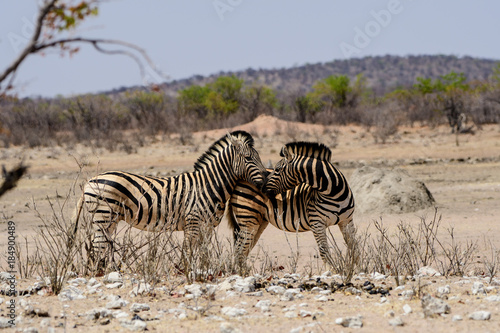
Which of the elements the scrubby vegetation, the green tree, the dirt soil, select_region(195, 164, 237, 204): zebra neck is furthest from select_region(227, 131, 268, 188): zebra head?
the green tree

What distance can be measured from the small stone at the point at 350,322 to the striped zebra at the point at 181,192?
8.29 ft

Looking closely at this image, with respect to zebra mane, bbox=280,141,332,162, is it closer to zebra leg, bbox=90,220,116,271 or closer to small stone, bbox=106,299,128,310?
zebra leg, bbox=90,220,116,271

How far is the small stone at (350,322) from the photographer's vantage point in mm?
4207

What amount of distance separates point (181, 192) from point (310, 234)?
366cm

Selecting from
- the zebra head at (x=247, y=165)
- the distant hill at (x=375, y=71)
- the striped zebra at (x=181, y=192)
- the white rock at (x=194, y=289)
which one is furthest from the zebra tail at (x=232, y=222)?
the distant hill at (x=375, y=71)

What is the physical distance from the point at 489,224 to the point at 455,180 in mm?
5767

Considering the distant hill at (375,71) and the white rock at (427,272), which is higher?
the distant hill at (375,71)

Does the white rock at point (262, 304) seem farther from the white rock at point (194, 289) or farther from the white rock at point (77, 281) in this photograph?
the white rock at point (77, 281)

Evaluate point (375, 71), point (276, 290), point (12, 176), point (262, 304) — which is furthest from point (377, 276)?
point (375, 71)

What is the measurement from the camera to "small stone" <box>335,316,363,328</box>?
4207mm

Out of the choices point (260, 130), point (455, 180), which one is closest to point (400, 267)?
point (455, 180)

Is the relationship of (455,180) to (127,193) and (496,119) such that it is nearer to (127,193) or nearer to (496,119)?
(127,193)

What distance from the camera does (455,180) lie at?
51.0 feet

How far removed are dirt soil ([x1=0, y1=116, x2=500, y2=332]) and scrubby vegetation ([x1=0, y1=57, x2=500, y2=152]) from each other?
0.92 meters
